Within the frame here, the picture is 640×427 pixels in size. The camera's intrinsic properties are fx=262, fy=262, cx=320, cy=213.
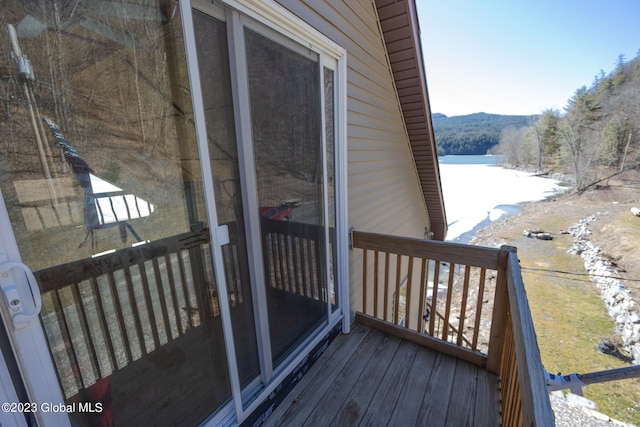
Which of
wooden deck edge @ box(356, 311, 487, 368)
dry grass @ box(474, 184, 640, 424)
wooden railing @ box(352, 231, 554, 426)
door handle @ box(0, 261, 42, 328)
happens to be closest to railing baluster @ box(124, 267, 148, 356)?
door handle @ box(0, 261, 42, 328)

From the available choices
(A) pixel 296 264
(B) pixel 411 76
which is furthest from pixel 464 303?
(B) pixel 411 76

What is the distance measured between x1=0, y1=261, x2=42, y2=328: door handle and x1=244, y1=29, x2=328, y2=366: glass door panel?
895 mm

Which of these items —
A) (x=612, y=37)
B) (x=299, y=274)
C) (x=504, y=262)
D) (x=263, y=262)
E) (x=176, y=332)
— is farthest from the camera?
(x=612, y=37)

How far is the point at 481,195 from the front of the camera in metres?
Result: 23.0

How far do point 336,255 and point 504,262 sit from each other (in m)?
1.24

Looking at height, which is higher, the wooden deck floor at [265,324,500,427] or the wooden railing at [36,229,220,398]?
the wooden railing at [36,229,220,398]

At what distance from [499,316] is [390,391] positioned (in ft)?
3.10

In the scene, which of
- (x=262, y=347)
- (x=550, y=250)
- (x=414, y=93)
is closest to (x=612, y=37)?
(x=550, y=250)

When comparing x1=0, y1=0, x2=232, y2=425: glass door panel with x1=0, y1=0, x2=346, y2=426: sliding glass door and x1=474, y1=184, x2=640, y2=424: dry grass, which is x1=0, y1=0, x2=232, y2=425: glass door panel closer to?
x1=0, y1=0, x2=346, y2=426: sliding glass door

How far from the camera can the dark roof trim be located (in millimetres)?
3010

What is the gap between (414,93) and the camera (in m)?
3.85

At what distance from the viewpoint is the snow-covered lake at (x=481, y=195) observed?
16953 mm

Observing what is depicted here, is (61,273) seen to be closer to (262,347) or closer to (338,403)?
(262,347)

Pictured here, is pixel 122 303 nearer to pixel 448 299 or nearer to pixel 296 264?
pixel 296 264
